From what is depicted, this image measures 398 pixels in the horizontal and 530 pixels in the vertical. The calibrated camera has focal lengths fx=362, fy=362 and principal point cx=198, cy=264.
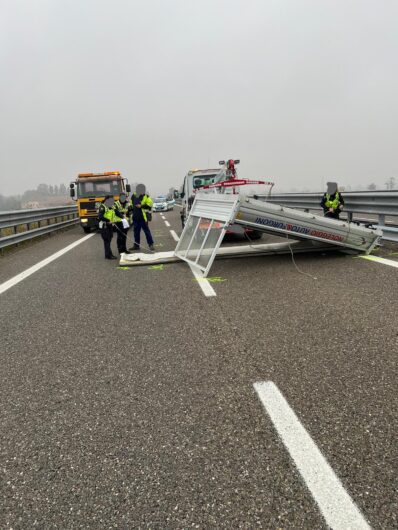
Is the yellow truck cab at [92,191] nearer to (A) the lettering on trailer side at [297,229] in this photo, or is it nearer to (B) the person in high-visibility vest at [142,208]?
(B) the person in high-visibility vest at [142,208]

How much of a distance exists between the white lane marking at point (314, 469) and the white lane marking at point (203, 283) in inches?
114

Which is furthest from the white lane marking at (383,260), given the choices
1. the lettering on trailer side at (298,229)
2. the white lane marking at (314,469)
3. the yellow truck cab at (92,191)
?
the yellow truck cab at (92,191)

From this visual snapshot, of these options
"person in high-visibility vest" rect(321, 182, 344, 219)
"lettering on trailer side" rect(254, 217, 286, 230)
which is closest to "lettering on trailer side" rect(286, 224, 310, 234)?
"lettering on trailer side" rect(254, 217, 286, 230)

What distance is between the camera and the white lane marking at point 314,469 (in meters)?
1.64

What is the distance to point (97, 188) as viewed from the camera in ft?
56.0

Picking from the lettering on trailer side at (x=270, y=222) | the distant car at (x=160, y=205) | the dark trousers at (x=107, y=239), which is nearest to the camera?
the lettering on trailer side at (x=270, y=222)

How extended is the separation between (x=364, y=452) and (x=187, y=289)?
12.9ft

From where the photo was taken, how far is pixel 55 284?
6.46 m

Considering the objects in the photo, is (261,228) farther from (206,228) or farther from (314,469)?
(314,469)

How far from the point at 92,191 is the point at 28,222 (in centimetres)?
424

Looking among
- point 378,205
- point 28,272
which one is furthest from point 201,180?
point 28,272

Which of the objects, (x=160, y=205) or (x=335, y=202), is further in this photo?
(x=160, y=205)

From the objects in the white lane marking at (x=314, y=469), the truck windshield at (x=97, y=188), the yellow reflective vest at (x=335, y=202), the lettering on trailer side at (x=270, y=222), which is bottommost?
the white lane marking at (x=314, y=469)

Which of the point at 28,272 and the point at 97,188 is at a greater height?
the point at 97,188
